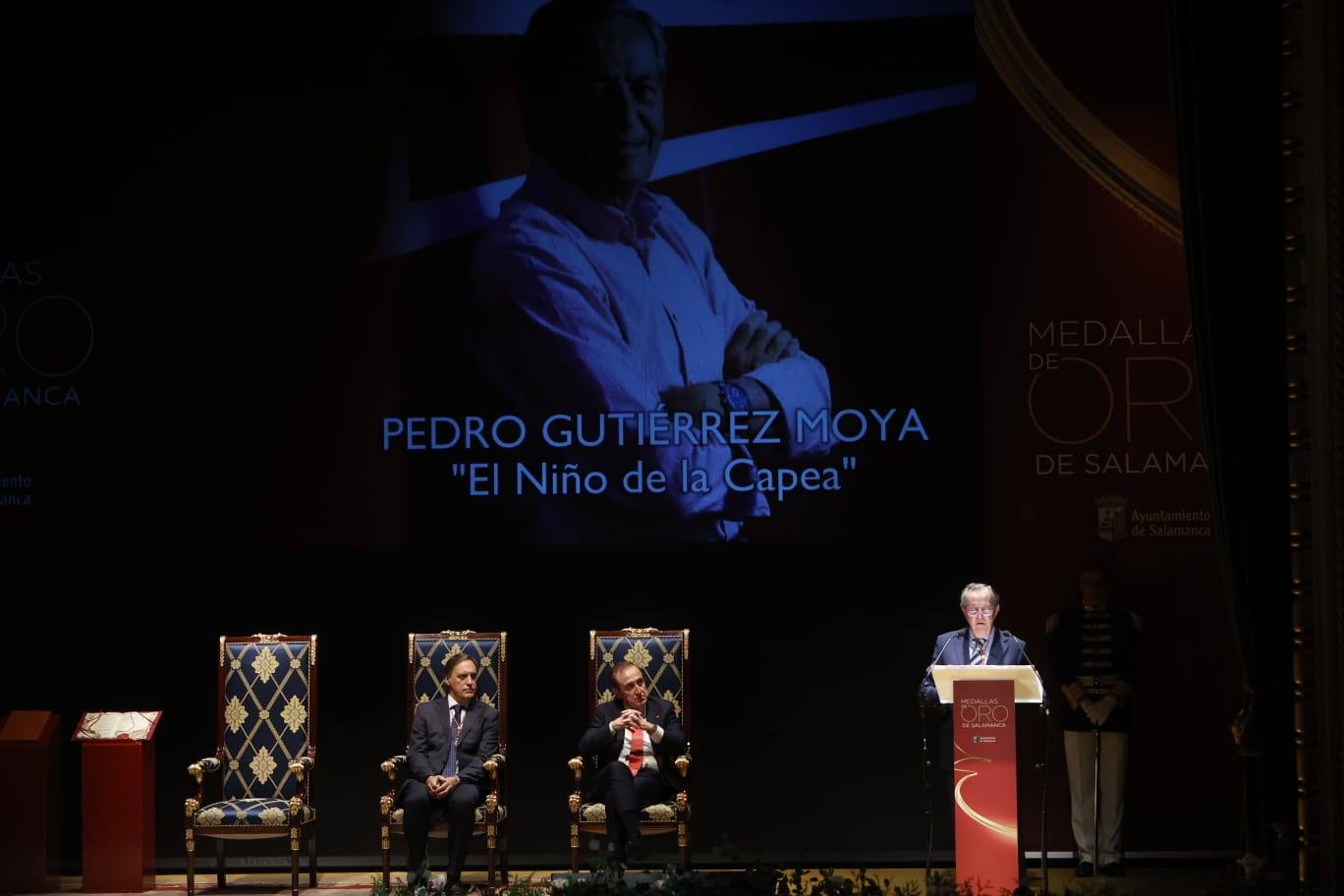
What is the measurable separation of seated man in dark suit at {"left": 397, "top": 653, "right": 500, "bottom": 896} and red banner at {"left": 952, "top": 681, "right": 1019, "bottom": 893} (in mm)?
2218

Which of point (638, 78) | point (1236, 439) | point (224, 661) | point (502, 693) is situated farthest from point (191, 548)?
point (1236, 439)

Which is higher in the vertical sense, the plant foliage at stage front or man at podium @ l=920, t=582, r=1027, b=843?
man at podium @ l=920, t=582, r=1027, b=843

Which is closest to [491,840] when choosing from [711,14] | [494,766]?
[494,766]

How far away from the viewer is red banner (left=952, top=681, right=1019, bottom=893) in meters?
6.55

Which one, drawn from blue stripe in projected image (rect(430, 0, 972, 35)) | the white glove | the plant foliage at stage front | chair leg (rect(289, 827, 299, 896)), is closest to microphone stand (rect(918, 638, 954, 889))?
the white glove

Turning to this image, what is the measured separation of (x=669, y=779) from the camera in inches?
294

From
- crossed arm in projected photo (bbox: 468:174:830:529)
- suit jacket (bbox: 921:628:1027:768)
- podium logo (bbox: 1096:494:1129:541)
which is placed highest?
crossed arm in projected photo (bbox: 468:174:830:529)

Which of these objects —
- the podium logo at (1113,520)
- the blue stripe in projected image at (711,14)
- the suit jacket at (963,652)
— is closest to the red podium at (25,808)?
the blue stripe in projected image at (711,14)

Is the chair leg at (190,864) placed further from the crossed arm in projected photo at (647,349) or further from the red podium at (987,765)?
the red podium at (987,765)

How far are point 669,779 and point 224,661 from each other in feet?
7.39

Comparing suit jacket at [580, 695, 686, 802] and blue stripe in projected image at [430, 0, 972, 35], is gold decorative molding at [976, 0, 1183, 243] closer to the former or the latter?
blue stripe in projected image at [430, 0, 972, 35]

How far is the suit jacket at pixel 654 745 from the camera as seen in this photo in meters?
7.42

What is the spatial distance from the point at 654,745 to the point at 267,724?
189 centimetres

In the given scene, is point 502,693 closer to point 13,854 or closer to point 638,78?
point 13,854
